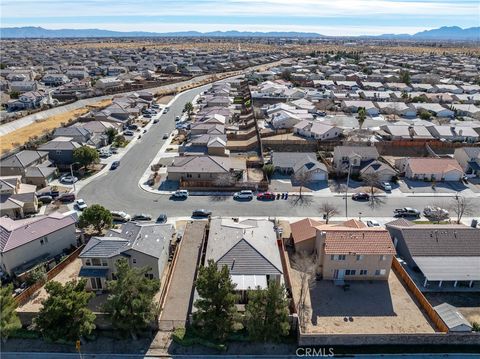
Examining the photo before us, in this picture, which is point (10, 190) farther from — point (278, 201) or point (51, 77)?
point (51, 77)

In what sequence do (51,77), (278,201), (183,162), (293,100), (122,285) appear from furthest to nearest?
(51,77) < (293,100) < (183,162) < (278,201) < (122,285)

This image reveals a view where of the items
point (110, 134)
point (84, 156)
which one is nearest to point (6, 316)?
point (84, 156)

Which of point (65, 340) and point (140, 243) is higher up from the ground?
point (140, 243)

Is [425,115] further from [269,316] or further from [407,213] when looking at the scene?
[269,316]

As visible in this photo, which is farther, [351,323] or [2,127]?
[2,127]

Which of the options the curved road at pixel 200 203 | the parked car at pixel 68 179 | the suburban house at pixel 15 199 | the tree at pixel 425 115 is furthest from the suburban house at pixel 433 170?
the suburban house at pixel 15 199

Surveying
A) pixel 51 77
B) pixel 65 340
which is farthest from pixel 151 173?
pixel 51 77
